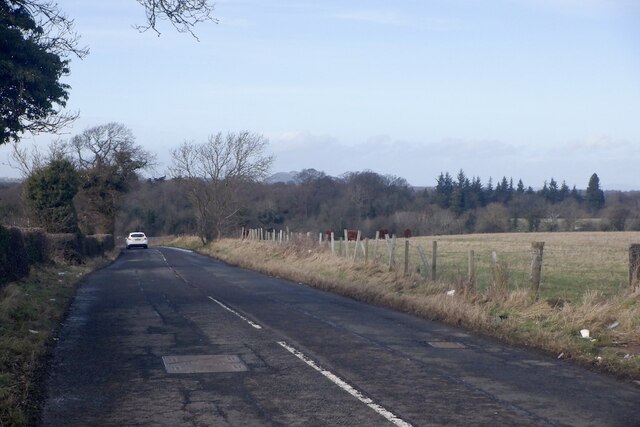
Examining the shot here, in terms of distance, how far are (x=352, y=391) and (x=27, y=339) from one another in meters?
5.83

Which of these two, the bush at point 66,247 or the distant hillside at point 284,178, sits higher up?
the distant hillside at point 284,178

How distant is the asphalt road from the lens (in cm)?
834

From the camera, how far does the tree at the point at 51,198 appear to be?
3822cm

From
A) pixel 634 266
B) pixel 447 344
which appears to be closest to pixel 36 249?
pixel 447 344

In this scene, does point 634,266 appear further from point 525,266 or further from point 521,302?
point 525,266

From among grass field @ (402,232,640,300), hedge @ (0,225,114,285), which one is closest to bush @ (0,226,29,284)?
hedge @ (0,225,114,285)

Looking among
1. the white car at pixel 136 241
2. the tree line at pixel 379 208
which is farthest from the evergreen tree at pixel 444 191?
the white car at pixel 136 241

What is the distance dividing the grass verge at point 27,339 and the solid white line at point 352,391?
3.38m

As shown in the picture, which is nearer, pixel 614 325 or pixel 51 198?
pixel 614 325

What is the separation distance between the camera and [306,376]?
1025 cm

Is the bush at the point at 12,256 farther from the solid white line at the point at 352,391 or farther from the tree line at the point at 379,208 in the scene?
the tree line at the point at 379,208

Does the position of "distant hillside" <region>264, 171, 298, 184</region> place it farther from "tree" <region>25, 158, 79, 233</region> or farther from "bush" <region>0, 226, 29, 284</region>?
"bush" <region>0, 226, 29, 284</region>

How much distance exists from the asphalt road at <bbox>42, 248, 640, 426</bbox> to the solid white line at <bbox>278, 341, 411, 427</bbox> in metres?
0.02

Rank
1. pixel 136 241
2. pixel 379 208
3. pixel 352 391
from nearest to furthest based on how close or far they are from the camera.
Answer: pixel 352 391
pixel 136 241
pixel 379 208
